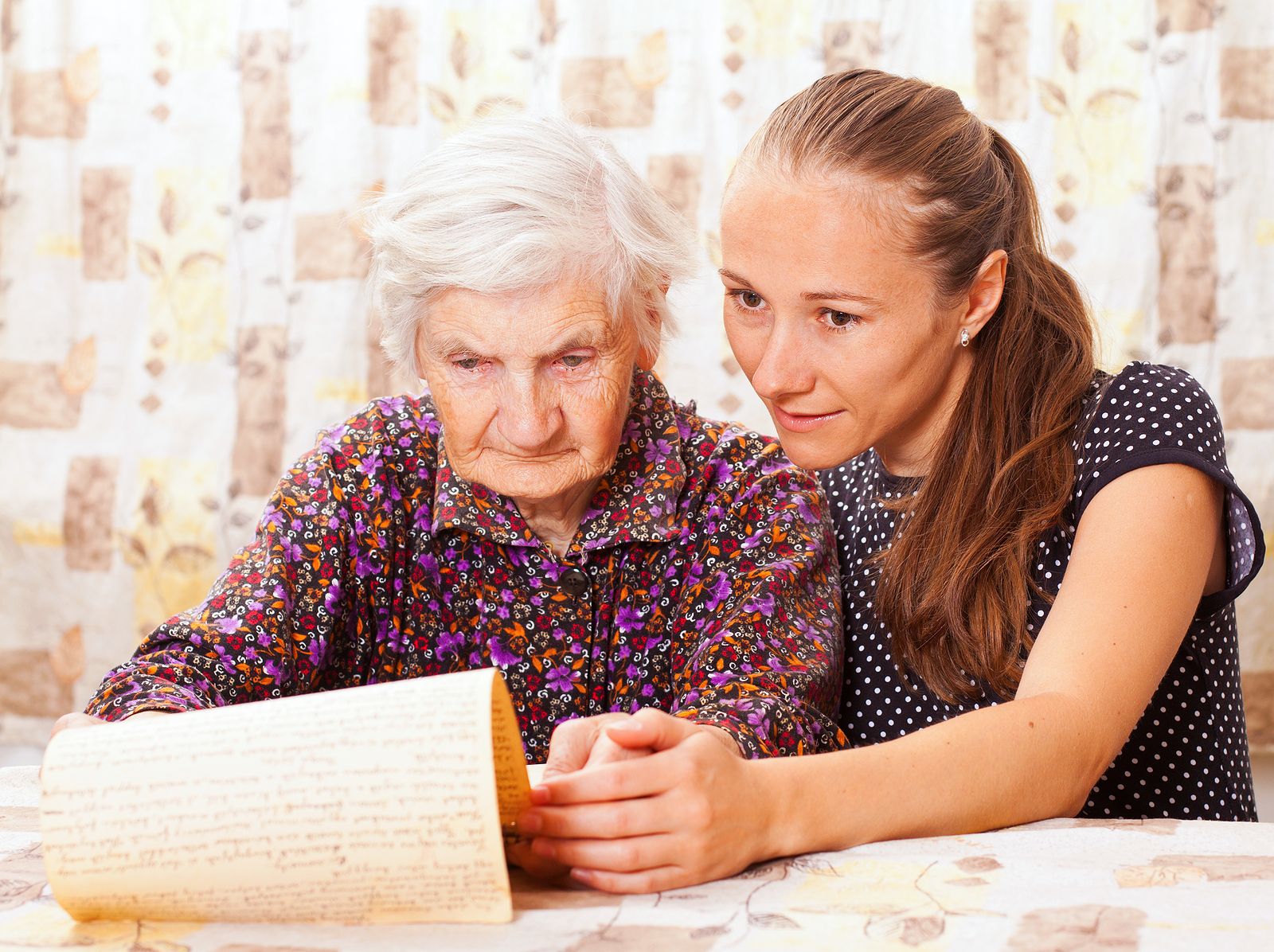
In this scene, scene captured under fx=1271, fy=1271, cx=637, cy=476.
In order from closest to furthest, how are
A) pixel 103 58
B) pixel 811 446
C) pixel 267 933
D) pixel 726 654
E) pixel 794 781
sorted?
pixel 267 933
pixel 794 781
pixel 726 654
pixel 811 446
pixel 103 58

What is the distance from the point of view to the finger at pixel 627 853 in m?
0.82

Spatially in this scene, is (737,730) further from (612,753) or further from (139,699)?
(139,699)

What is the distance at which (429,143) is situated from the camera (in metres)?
2.40

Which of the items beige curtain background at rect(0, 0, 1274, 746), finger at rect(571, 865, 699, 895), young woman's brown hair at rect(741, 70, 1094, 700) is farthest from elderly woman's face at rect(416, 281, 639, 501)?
beige curtain background at rect(0, 0, 1274, 746)

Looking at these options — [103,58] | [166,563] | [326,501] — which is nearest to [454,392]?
[326,501]

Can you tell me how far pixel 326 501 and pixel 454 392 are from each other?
0.18 metres

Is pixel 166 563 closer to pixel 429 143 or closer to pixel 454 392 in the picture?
pixel 429 143

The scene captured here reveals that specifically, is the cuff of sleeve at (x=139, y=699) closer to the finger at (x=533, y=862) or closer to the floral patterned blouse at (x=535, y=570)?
the floral patterned blouse at (x=535, y=570)

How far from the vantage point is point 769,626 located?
119 cm

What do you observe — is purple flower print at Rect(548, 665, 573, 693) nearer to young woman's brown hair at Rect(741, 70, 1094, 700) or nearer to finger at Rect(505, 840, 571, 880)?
young woman's brown hair at Rect(741, 70, 1094, 700)

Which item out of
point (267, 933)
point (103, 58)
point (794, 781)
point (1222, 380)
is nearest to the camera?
point (267, 933)

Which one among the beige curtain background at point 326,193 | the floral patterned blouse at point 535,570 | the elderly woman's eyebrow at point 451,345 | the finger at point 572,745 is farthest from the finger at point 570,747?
the beige curtain background at point 326,193

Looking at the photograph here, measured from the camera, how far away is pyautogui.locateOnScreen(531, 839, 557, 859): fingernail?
2.77ft

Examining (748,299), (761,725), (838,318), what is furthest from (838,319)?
(761,725)
